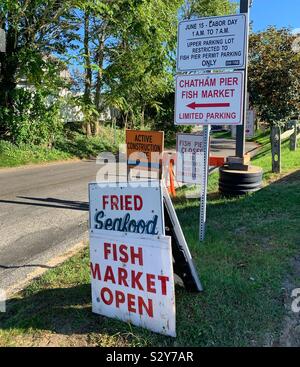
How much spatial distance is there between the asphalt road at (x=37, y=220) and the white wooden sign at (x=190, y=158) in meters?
2.19

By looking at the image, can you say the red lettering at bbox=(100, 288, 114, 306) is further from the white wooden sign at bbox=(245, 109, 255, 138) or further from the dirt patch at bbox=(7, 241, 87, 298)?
the white wooden sign at bbox=(245, 109, 255, 138)

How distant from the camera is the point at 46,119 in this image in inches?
746

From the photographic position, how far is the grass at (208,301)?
331 cm

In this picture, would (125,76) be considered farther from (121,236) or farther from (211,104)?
(121,236)

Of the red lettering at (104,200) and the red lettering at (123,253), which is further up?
the red lettering at (104,200)

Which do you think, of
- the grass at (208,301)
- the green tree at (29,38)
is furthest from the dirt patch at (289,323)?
the green tree at (29,38)

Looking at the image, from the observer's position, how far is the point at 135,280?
3.48 meters

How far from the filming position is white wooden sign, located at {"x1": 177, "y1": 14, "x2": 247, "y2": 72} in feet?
16.0

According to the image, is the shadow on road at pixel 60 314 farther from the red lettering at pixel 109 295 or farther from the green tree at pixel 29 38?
the green tree at pixel 29 38

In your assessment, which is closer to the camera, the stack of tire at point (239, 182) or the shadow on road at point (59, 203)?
the stack of tire at point (239, 182)

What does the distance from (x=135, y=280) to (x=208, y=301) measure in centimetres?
71

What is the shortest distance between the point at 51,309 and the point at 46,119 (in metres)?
16.1

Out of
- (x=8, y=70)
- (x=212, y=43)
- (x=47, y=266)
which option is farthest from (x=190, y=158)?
(x=8, y=70)
